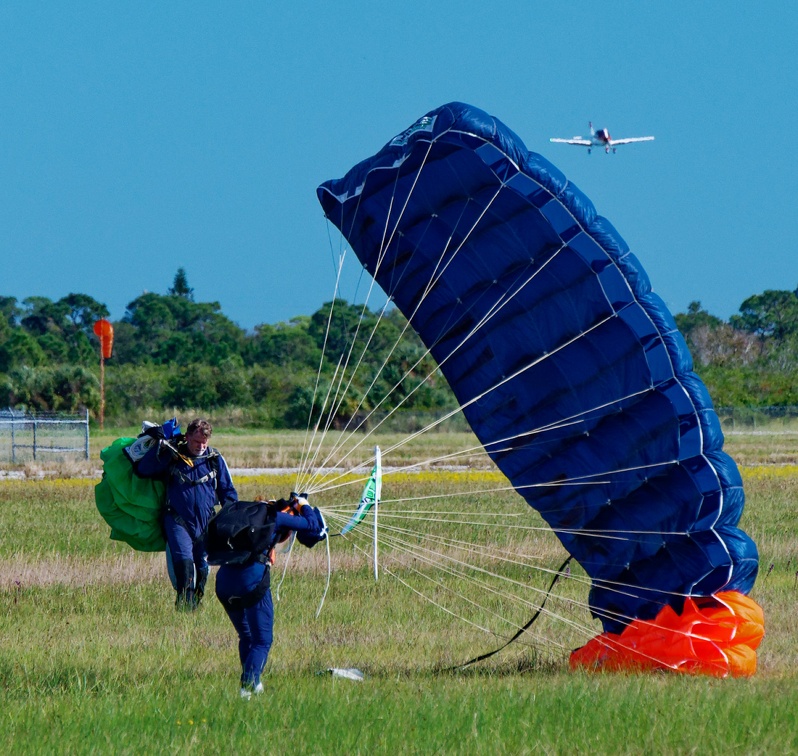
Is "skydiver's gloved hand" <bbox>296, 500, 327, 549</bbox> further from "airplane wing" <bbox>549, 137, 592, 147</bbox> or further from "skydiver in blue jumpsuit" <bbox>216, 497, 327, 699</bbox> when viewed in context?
"airplane wing" <bbox>549, 137, 592, 147</bbox>

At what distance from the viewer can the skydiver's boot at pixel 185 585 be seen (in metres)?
8.47

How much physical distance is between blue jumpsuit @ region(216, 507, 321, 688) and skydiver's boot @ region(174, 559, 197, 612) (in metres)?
2.25

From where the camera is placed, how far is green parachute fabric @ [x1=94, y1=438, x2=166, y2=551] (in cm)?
795

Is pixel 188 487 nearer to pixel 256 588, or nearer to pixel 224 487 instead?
pixel 224 487

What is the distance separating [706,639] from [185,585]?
3.75m

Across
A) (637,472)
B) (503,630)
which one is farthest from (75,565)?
(637,472)

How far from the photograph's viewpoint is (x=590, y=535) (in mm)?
7445

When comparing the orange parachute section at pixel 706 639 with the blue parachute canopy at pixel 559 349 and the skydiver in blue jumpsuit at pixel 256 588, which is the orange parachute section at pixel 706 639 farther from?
the skydiver in blue jumpsuit at pixel 256 588

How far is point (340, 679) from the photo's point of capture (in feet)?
21.4

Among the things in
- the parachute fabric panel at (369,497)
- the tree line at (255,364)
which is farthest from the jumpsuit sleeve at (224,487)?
the tree line at (255,364)

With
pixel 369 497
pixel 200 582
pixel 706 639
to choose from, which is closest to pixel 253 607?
pixel 369 497

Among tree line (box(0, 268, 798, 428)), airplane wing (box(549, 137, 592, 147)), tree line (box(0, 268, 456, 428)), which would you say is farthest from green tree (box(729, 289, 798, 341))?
airplane wing (box(549, 137, 592, 147))

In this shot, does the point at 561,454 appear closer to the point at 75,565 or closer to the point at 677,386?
the point at 677,386

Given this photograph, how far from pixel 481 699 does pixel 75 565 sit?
6.40 m
